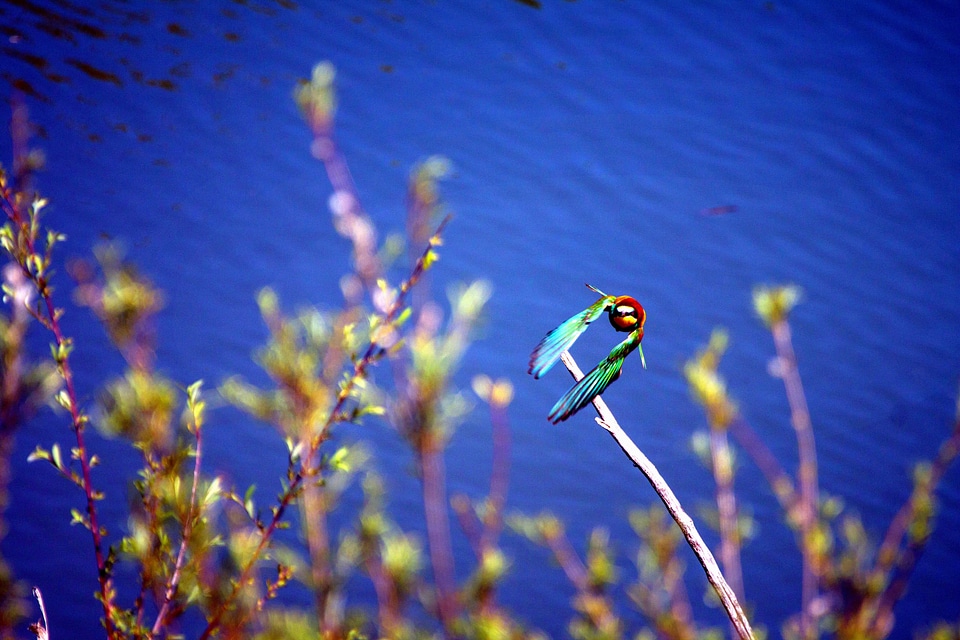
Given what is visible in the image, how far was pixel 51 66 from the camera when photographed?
8.73 ft

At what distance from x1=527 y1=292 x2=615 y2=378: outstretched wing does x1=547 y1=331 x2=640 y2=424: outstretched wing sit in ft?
0.13

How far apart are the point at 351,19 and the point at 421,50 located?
0.33 meters

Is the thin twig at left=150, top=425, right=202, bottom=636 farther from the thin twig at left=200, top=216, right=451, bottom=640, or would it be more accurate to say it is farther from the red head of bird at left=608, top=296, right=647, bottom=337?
the red head of bird at left=608, top=296, right=647, bottom=337

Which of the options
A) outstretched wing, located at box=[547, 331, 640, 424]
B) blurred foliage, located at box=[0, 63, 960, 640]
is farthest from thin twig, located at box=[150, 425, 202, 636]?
outstretched wing, located at box=[547, 331, 640, 424]

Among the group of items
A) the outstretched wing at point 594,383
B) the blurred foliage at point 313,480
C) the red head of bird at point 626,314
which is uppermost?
the red head of bird at point 626,314

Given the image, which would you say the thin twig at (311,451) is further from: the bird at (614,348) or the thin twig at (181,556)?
the bird at (614,348)

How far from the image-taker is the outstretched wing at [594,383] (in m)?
0.55

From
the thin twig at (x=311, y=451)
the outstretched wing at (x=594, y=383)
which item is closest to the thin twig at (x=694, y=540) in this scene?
the outstretched wing at (x=594, y=383)

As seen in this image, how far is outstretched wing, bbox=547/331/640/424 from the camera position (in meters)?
0.55

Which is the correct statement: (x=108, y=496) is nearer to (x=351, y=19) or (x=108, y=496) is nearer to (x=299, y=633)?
(x=299, y=633)

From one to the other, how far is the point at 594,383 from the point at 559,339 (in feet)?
0.22

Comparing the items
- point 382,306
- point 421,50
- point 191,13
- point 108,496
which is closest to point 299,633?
point 382,306

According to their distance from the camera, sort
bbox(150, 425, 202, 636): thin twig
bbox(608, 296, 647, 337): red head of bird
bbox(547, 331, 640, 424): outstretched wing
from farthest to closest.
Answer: bbox(150, 425, 202, 636): thin twig → bbox(608, 296, 647, 337): red head of bird → bbox(547, 331, 640, 424): outstretched wing

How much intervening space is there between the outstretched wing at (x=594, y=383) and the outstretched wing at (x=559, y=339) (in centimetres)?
4
